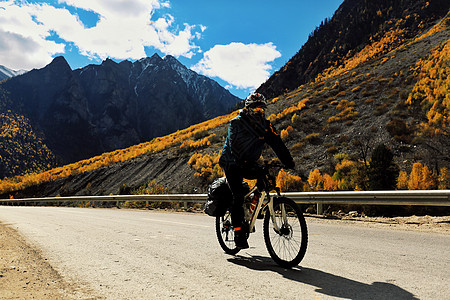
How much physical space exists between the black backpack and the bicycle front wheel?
24.1 inches

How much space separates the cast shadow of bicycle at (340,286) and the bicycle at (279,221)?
17 cm

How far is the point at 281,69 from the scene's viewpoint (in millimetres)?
132125

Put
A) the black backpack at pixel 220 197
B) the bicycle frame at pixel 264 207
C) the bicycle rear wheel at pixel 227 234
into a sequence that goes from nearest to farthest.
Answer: the bicycle frame at pixel 264 207, the black backpack at pixel 220 197, the bicycle rear wheel at pixel 227 234

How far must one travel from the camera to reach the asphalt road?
2787 millimetres

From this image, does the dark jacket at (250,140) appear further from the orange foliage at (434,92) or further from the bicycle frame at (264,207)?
the orange foliage at (434,92)

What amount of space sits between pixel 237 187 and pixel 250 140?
64cm

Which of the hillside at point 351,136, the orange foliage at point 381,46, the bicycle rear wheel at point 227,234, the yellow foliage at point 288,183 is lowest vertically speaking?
the bicycle rear wheel at point 227,234

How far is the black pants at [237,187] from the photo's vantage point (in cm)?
399

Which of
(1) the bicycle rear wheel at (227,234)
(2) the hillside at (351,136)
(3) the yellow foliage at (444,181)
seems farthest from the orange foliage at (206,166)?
(1) the bicycle rear wheel at (227,234)

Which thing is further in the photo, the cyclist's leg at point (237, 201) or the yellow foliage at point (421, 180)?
the yellow foliage at point (421, 180)

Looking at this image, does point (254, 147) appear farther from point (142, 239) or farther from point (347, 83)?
point (347, 83)

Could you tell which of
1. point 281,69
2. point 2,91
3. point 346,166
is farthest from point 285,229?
point 2,91

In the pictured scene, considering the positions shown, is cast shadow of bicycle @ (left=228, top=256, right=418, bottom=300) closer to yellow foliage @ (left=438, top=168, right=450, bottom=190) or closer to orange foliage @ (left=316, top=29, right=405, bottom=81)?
yellow foliage @ (left=438, top=168, right=450, bottom=190)

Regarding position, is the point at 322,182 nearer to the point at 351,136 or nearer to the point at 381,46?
the point at 351,136
